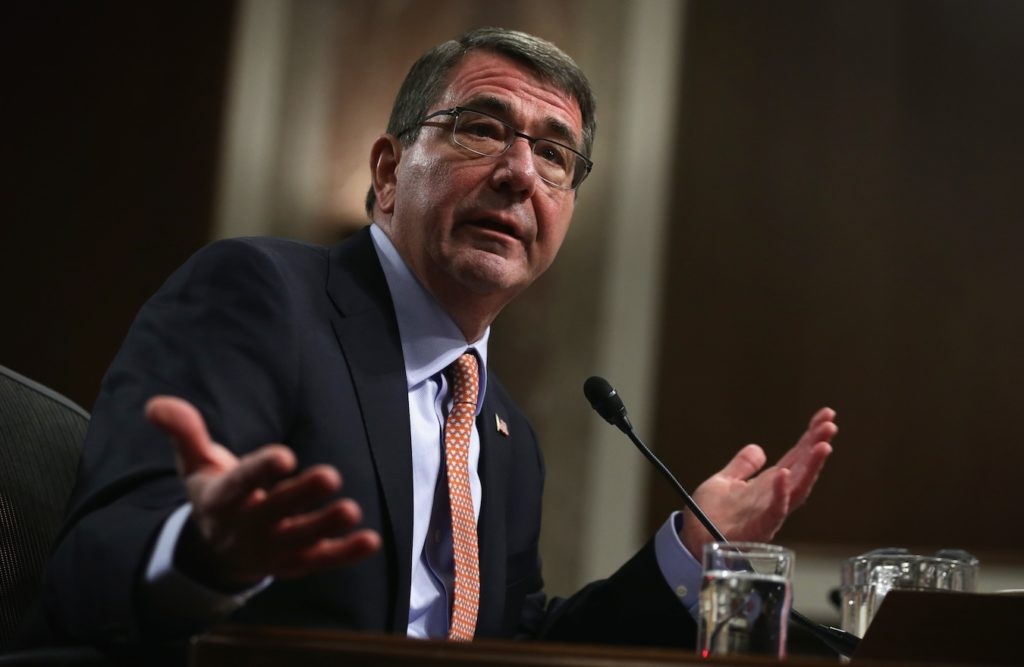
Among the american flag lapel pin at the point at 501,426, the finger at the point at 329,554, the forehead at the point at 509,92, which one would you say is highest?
the forehead at the point at 509,92

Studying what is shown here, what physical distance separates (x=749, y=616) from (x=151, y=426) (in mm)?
708

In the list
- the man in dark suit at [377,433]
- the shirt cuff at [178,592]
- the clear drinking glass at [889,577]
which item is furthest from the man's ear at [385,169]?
the shirt cuff at [178,592]

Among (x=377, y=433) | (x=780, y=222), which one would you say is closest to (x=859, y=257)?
(x=780, y=222)

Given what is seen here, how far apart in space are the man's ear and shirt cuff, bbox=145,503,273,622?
3.81ft

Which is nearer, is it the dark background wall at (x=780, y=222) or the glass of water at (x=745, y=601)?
the glass of water at (x=745, y=601)

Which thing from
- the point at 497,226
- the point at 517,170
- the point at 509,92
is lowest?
the point at 497,226

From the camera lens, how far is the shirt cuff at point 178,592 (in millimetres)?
1146

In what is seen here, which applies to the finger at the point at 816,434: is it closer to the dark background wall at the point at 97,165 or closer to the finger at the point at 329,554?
the finger at the point at 329,554

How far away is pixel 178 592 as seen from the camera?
1.15 meters

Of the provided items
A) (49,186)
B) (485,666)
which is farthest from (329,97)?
(485,666)

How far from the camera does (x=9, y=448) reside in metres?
1.57

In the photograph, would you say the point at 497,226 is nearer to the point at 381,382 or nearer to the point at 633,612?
the point at 381,382

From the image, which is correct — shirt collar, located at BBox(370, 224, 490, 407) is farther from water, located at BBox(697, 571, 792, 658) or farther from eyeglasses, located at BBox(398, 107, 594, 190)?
water, located at BBox(697, 571, 792, 658)

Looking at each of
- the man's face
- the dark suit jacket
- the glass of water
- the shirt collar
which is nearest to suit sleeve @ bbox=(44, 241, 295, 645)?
the dark suit jacket
